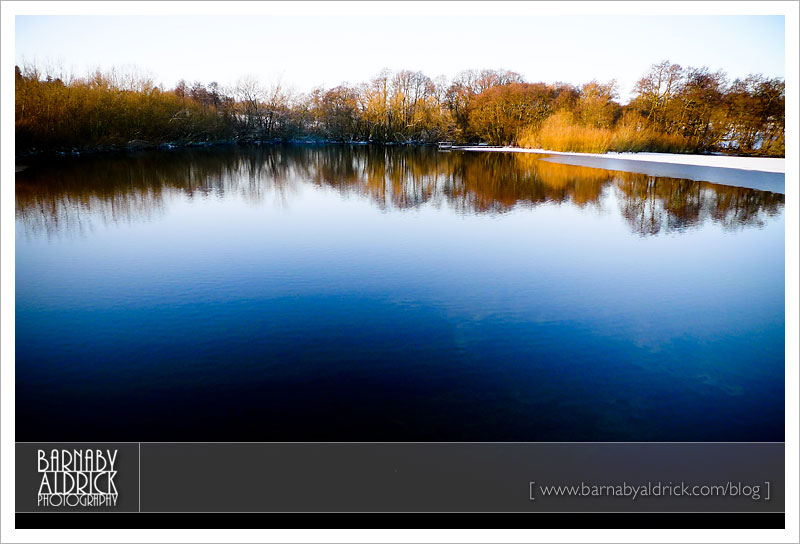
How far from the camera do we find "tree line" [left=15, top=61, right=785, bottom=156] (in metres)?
19.9

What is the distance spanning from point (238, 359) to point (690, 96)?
91.3 feet

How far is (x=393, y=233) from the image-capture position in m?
7.99

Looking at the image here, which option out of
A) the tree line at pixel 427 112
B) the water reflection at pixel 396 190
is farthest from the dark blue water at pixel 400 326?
the tree line at pixel 427 112

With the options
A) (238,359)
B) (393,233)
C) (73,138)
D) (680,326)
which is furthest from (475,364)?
(73,138)

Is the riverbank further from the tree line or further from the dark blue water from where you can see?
the dark blue water

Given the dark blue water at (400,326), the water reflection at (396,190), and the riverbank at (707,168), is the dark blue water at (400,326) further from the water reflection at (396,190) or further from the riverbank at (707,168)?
the riverbank at (707,168)

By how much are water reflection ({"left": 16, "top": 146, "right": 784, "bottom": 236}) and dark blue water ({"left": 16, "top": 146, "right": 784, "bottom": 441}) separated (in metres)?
0.21

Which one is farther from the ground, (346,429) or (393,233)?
(393,233)

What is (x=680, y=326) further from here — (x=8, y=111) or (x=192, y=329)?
(x=8, y=111)

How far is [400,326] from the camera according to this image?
172 inches

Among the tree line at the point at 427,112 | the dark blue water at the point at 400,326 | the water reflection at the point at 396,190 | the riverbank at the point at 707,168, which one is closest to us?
the dark blue water at the point at 400,326

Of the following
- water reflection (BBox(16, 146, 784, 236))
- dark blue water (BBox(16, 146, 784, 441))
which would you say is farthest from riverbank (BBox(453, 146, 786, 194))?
dark blue water (BBox(16, 146, 784, 441))

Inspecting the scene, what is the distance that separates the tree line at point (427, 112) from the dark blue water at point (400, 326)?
21.6 ft

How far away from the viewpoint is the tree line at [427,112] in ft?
65.4
